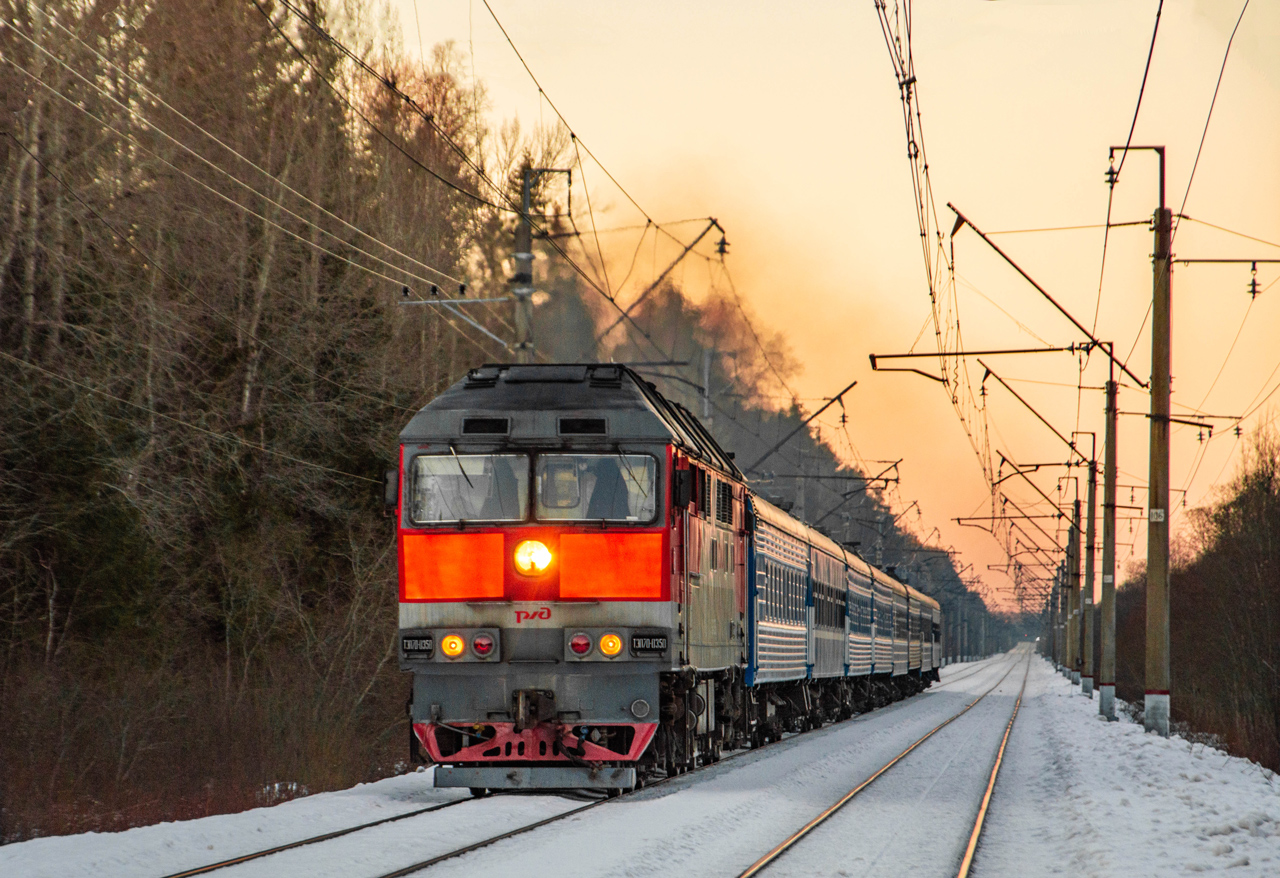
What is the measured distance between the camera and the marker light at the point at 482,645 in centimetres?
1338

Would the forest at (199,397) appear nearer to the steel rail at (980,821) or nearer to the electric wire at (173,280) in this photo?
the electric wire at (173,280)

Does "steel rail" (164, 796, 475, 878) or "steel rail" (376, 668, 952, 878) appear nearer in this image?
"steel rail" (164, 796, 475, 878)

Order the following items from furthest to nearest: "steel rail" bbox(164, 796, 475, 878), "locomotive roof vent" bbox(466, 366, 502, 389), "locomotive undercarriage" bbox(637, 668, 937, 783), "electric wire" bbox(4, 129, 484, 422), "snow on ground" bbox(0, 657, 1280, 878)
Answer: "electric wire" bbox(4, 129, 484, 422) → "locomotive roof vent" bbox(466, 366, 502, 389) → "locomotive undercarriage" bbox(637, 668, 937, 783) → "snow on ground" bbox(0, 657, 1280, 878) → "steel rail" bbox(164, 796, 475, 878)

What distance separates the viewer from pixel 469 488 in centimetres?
1386

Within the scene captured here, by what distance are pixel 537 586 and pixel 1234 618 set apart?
3064 centimetres

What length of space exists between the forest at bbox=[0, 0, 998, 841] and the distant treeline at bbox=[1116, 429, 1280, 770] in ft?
45.0

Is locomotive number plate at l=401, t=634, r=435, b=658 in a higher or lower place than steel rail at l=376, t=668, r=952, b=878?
higher

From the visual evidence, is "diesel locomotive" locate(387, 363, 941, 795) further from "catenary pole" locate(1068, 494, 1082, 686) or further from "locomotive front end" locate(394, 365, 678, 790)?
"catenary pole" locate(1068, 494, 1082, 686)

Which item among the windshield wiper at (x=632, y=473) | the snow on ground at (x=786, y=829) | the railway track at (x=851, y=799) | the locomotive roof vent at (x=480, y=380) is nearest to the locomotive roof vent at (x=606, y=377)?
the windshield wiper at (x=632, y=473)

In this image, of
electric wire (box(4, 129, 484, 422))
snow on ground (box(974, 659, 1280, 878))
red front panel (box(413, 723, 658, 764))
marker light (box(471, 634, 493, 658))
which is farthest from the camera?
electric wire (box(4, 129, 484, 422))

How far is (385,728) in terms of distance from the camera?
22.5 metres

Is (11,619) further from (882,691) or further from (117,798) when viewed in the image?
(882,691)

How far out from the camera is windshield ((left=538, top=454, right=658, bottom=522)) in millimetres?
13594

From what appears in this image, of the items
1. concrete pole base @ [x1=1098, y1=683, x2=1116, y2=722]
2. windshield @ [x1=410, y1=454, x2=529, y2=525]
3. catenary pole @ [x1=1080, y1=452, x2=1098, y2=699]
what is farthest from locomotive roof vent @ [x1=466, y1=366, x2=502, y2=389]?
catenary pole @ [x1=1080, y1=452, x2=1098, y2=699]
